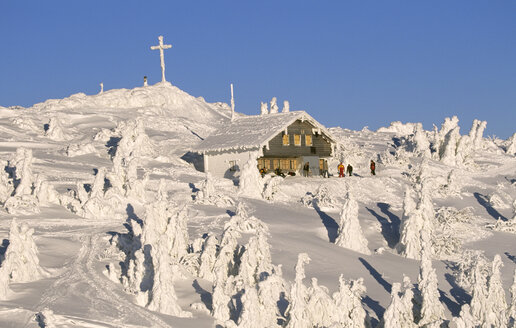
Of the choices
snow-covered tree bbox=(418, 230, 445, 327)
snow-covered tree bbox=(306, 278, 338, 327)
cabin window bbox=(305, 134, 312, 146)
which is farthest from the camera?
cabin window bbox=(305, 134, 312, 146)

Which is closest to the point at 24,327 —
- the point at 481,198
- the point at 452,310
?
the point at 452,310

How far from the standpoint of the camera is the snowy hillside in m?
24.2

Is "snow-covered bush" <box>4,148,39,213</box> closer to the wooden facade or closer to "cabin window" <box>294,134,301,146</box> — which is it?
the wooden facade

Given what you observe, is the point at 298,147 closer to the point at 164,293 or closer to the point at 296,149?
the point at 296,149

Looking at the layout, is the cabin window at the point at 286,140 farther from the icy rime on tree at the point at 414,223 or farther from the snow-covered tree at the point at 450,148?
the icy rime on tree at the point at 414,223

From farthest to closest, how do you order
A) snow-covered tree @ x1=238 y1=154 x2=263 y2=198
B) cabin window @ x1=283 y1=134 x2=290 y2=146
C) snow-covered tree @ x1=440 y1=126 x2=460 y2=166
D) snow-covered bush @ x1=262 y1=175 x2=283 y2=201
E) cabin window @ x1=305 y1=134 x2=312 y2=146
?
snow-covered tree @ x1=440 y1=126 x2=460 y2=166
cabin window @ x1=305 y1=134 x2=312 y2=146
cabin window @ x1=283 y1=134 x2=290 y2=146
snow-covered tree @ x1=238 y1=154 x2=263 y2=198
snow-covered bush @ x1=262 y1=175 x2=283 y2=201

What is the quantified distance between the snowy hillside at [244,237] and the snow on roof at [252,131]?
2503 mm

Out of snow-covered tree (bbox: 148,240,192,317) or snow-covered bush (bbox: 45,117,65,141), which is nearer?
snow-covered tree (bbox: 148,240,192,317)

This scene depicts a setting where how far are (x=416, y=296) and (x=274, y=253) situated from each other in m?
6.11

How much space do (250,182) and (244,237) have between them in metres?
9.46

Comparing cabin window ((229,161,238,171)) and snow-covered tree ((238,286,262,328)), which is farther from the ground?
cabin window ((229,161,238,171))

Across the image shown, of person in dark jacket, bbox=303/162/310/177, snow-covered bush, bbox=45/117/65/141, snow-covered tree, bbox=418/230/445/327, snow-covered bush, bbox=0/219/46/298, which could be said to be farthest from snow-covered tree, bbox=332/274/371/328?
snow-covered bush, bbox=45/117/65/141

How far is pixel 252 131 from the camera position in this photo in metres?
49.6

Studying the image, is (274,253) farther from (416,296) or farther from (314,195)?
(314,195)
